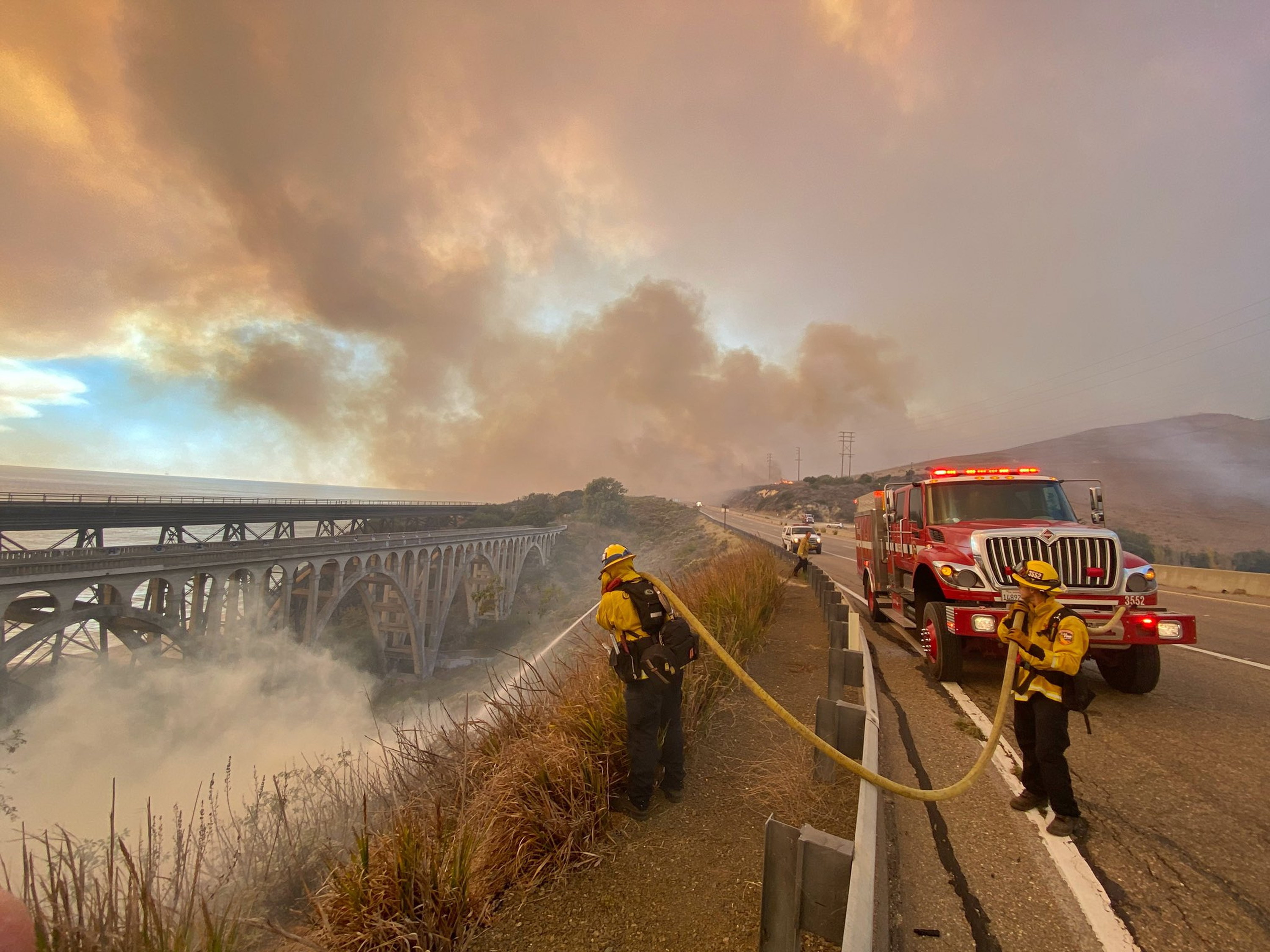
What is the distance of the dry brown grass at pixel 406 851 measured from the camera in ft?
7.87

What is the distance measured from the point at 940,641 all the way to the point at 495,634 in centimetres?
4715

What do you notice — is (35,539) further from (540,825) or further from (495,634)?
(540,825)

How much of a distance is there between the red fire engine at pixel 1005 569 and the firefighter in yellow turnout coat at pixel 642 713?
332 centimetres

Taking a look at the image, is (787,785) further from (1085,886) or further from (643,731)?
(1085,886)

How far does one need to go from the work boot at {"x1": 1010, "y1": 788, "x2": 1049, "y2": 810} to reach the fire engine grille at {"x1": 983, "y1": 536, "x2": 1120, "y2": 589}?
2.61m

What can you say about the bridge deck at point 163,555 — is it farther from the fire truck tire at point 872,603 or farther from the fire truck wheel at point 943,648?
the fire truck wheel at point 943,648

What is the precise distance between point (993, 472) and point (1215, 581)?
13.8 metres

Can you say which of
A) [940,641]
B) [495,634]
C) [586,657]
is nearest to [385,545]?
[495,634]

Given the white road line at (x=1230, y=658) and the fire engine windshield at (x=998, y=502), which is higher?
the fire engine windshield at (x=998, y=502)

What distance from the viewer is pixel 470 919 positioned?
2879mm

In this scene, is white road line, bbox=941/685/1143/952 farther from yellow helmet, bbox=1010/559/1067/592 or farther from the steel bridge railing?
the steel bridge railing

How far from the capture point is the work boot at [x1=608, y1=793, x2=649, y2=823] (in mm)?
3822

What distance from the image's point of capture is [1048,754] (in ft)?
11.6

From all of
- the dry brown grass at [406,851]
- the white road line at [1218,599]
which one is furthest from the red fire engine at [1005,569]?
the white road line at [1218,599]
